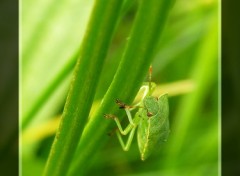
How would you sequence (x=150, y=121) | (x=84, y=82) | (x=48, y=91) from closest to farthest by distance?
(x=84, y=82) < (x=150, y=121) < (x=48, y=91)

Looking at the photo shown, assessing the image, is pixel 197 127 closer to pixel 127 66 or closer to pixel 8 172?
pixel 8 172

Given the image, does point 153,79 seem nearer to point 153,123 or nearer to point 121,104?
point 153,123

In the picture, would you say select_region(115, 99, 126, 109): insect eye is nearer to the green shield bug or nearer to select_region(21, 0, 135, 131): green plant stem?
A: the green shield bug

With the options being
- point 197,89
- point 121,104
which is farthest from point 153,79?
point 121,104

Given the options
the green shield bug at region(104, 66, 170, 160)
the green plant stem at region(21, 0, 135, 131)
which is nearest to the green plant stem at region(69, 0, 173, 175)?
the green shield bug at region(104, 66, 170, 160)

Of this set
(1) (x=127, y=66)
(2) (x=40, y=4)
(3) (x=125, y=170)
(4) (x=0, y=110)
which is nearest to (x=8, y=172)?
(4) (x=0, y=110)
